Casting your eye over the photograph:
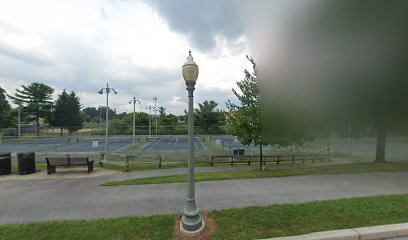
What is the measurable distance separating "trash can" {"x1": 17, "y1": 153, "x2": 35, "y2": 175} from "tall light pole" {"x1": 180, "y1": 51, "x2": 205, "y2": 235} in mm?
9718

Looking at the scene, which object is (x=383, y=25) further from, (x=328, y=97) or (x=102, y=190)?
(x=102, y=190)

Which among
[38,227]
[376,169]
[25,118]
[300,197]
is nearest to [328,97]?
[300,197]

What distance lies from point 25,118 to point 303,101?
212 feet

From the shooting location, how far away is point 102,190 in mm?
7633

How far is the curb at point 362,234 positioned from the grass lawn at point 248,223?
160 millimetres

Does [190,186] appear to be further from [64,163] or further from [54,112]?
[54,112]

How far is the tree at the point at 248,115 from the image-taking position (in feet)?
33.7

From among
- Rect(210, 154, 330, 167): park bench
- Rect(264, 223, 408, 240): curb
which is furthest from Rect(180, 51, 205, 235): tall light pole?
Rect(210, 154, 330, 167): park bench

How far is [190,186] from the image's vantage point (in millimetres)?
4887

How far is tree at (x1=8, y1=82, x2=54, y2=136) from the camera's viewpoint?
52.0m

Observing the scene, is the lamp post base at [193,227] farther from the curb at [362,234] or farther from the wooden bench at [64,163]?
the wooden bench at [64,163]

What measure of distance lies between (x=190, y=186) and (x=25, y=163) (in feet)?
32.5

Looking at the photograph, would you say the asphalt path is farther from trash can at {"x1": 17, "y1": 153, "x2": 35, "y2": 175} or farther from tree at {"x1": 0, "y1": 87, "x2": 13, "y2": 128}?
tree at {"x1": 0, "y1": 87, "x2": 13, "y2": 128}

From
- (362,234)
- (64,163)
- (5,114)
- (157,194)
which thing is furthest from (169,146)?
(5,114)
